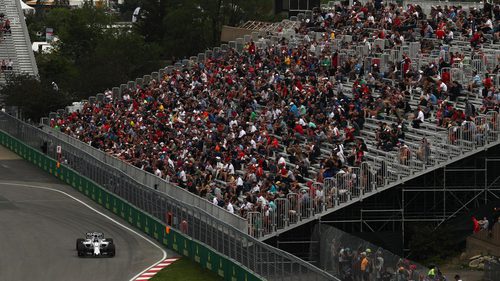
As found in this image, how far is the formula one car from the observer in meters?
52.1

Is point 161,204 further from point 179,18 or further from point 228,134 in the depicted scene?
point 179,18

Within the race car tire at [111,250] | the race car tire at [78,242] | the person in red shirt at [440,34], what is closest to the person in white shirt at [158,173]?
the race car tire at [78,242]

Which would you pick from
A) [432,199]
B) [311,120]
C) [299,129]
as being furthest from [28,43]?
[432,199]

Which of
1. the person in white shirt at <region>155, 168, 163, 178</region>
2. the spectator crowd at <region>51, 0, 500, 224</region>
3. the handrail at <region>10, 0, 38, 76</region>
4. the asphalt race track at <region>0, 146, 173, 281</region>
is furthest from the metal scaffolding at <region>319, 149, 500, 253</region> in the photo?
the handrail at <region>10, 0, 38, 76</region>

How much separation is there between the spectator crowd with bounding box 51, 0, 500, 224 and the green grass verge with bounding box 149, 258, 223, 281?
2628mm

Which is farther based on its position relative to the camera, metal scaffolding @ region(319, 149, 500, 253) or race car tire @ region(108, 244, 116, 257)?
race car tire @ region(108, 244, 116, 257)

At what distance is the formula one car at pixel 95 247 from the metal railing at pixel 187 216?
2.74 m

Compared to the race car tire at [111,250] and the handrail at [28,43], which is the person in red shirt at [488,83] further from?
the handrail at [28,43]

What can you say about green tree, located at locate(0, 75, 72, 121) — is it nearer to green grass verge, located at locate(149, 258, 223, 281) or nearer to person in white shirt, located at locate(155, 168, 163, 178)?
person in white shirt, located at locate(155, 168, 163, 178)

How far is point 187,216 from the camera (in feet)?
171

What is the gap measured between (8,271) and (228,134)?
1451 cm

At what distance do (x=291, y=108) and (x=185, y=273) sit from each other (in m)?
12.1

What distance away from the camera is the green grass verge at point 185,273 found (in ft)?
159

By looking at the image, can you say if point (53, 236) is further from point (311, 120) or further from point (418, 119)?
point (418, 119)
